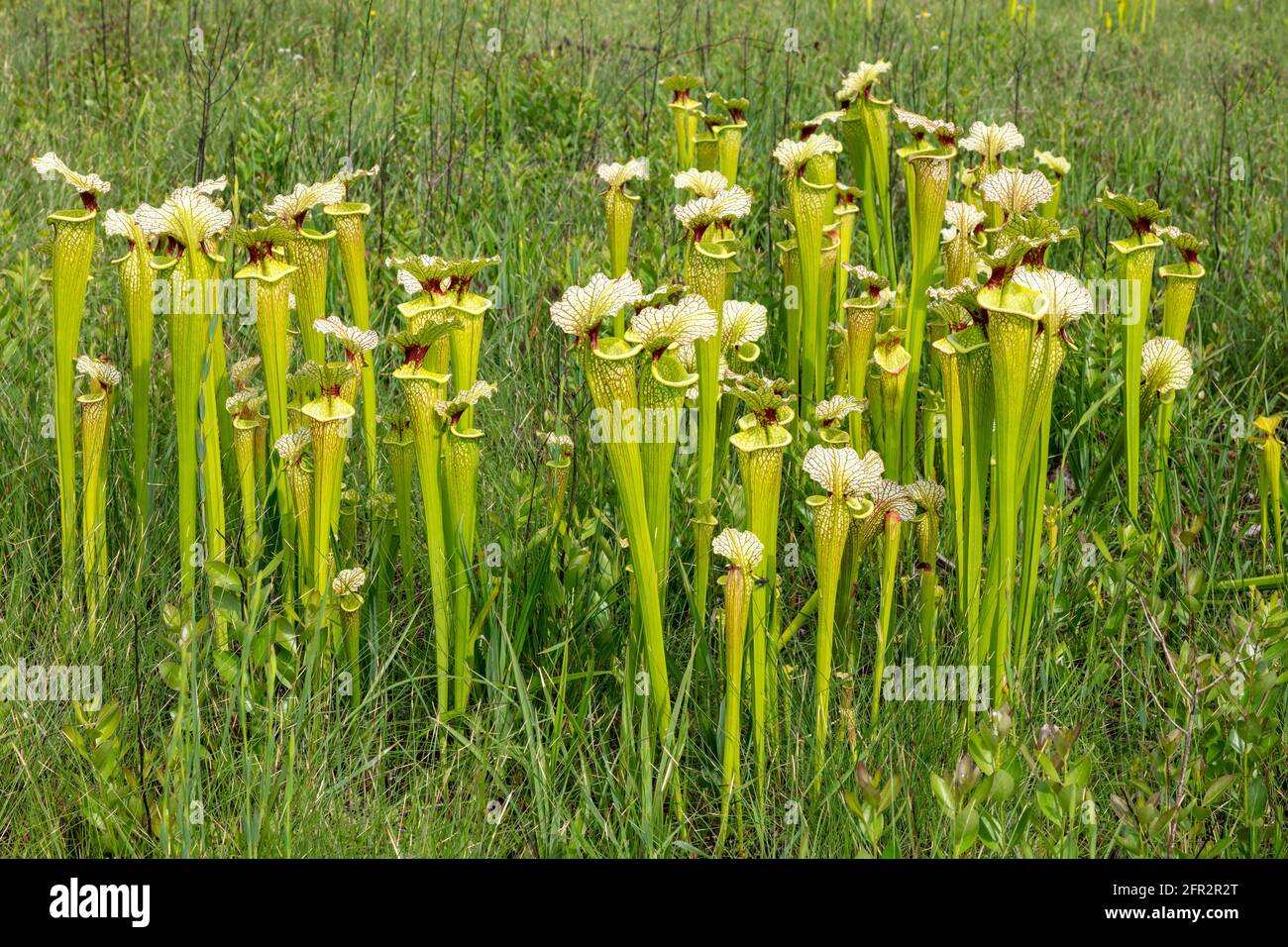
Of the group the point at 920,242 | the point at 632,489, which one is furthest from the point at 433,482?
the point at 920,242

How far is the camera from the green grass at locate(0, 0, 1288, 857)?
6.28 feet

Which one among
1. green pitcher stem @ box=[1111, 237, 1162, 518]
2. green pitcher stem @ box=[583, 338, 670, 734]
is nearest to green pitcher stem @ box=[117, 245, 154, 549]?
green pitcher stem @ box=[583, 338, 670, 734]

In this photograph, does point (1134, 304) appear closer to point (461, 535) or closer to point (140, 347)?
point (461, 535)

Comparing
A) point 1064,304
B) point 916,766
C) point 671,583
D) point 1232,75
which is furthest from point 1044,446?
point 1232,75

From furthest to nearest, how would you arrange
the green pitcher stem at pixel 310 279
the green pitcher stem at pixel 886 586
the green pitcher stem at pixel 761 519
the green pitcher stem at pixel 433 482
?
the green pitcher stem at pixel 310 279, the green pitcher stem at pixel 886 586, the green pitcher stem at pixel 433 482, the green pitcher stem at pixel 761 519

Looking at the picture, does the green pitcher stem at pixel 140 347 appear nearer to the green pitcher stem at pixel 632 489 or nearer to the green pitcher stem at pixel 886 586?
the green pitcher stem at pixel 632 489

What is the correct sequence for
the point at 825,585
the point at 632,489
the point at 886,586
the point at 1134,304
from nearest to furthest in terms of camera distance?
the point at 632,489, the point at 825,585, the point at 886,586, the point at 1134,304

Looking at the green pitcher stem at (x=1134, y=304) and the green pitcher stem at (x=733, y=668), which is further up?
the green pitcher stem at (x=1134, y=304)

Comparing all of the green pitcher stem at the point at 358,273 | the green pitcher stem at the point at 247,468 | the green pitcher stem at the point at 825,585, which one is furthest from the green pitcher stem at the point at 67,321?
the green pitcher stem at the point at 825,585

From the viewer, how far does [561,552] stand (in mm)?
2508

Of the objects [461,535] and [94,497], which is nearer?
[461,535]

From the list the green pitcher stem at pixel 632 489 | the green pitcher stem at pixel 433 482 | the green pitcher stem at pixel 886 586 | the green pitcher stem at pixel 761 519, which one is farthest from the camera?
the green pitcher stem at pixel 886 586

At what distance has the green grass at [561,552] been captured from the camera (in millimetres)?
1913

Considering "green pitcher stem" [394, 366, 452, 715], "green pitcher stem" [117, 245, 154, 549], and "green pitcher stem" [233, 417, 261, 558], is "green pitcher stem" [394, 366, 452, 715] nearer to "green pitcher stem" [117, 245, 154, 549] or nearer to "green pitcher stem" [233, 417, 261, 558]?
"green pitcher stem" [233, 417, 261, 558]
